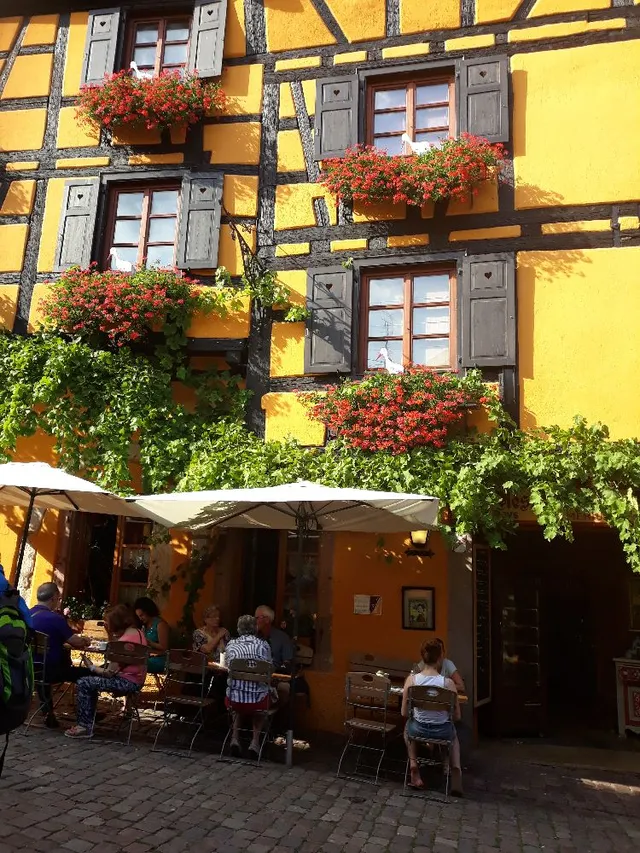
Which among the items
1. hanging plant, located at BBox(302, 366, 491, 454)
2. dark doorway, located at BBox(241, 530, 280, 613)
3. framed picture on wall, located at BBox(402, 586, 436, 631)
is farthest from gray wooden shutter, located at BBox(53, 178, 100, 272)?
framed picture on wall, located at BBox(402, 586, 436, 631)

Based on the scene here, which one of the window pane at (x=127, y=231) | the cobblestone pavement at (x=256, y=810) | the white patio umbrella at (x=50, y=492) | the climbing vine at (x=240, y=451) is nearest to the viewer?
the cobblestone pavement at (x=256, y=810)

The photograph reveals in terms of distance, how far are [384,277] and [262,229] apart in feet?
5.12

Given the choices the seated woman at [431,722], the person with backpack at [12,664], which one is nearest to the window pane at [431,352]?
the seated woman at [431,722]

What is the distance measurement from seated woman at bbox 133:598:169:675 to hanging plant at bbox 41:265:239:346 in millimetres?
2886

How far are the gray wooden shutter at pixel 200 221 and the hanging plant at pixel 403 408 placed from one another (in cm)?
246

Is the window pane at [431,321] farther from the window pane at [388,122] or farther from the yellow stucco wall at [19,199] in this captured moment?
the yellow stucco wall at [19,199]

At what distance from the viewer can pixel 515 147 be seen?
7.87 m

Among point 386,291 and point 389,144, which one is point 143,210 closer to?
point 389,144

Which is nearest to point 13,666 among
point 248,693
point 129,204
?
point 248,693

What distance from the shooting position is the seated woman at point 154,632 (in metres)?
6.75

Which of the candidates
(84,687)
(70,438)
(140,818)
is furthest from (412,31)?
(140,818)

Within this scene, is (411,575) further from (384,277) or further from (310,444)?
(384,277)

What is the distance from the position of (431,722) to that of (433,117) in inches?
257

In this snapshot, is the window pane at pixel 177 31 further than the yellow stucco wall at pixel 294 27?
Yes
